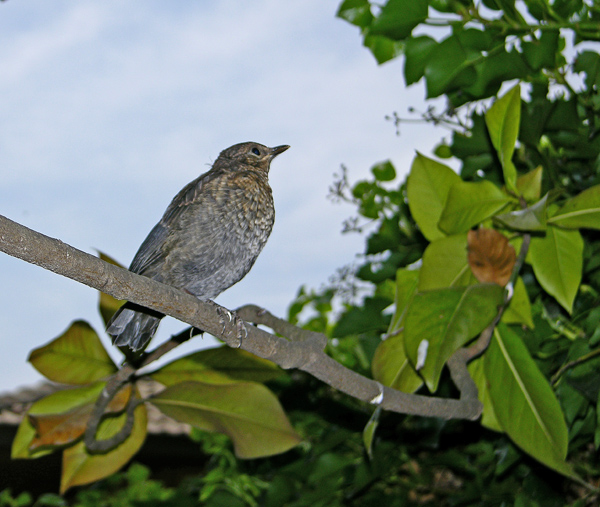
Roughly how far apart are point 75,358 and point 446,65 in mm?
1519

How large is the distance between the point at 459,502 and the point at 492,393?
26.0 inches

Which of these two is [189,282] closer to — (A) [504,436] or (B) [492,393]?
(B) [492,393]

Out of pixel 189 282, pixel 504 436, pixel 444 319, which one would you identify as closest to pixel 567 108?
pixel 444 319

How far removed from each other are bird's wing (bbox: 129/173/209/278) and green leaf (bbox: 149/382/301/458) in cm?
38

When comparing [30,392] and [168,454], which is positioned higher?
[30,392]

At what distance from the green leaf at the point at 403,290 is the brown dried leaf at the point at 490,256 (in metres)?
0.26

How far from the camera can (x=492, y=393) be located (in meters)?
1.79

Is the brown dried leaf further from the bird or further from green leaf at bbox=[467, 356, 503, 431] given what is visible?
the bird

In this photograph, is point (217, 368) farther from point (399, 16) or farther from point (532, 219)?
point (399, 16)

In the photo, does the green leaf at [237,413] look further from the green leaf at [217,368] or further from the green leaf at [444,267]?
the green leaf at [444,267]

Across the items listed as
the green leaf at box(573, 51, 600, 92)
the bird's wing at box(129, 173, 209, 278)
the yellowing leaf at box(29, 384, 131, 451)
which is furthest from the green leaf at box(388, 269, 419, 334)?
the yellowing leaf at box(29, 384, 131, 451)

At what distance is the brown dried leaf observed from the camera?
65.9 inches

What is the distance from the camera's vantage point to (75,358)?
214 centimetres

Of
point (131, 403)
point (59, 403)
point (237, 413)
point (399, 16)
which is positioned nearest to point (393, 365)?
point (237, 413)
